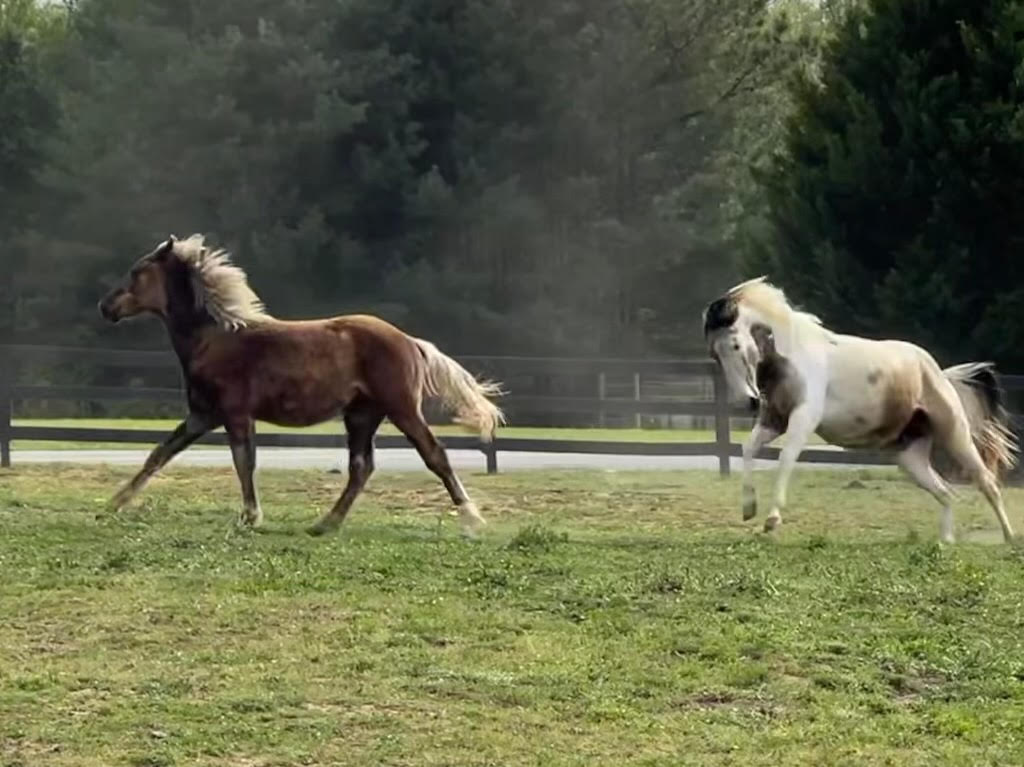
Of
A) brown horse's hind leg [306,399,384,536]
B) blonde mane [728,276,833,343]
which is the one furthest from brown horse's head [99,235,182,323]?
blonde mane [728,276,833,343]

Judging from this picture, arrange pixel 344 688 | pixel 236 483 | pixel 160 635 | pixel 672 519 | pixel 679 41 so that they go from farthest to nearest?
pixel 679 41 < pixel 236 483 < pixel 672 519 < pixel 160 635 < pixel 344 688

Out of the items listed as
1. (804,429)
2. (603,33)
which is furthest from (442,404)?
(603,33)

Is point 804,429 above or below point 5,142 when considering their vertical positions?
below

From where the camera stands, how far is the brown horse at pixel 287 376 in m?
11.9

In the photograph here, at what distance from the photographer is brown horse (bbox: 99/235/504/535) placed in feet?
39.1

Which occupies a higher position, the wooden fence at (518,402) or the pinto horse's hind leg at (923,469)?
the pinto horse's hind leg at (923,469)

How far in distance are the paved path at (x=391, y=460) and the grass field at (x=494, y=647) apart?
30.2 ft

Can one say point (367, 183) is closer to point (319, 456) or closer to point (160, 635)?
point (319, 456)

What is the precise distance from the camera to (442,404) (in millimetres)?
12727

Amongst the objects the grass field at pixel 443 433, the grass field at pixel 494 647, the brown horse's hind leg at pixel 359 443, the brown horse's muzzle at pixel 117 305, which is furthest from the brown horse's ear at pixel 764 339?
the grass field at pixel 443 433

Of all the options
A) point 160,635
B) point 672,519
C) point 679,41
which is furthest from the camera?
point 679,41

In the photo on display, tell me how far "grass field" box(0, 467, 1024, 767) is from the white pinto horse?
901mm

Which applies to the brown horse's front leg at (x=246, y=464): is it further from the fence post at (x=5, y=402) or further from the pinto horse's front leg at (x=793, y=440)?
the fence post at (x=5, y=402)

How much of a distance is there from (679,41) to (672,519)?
31.2 metres
